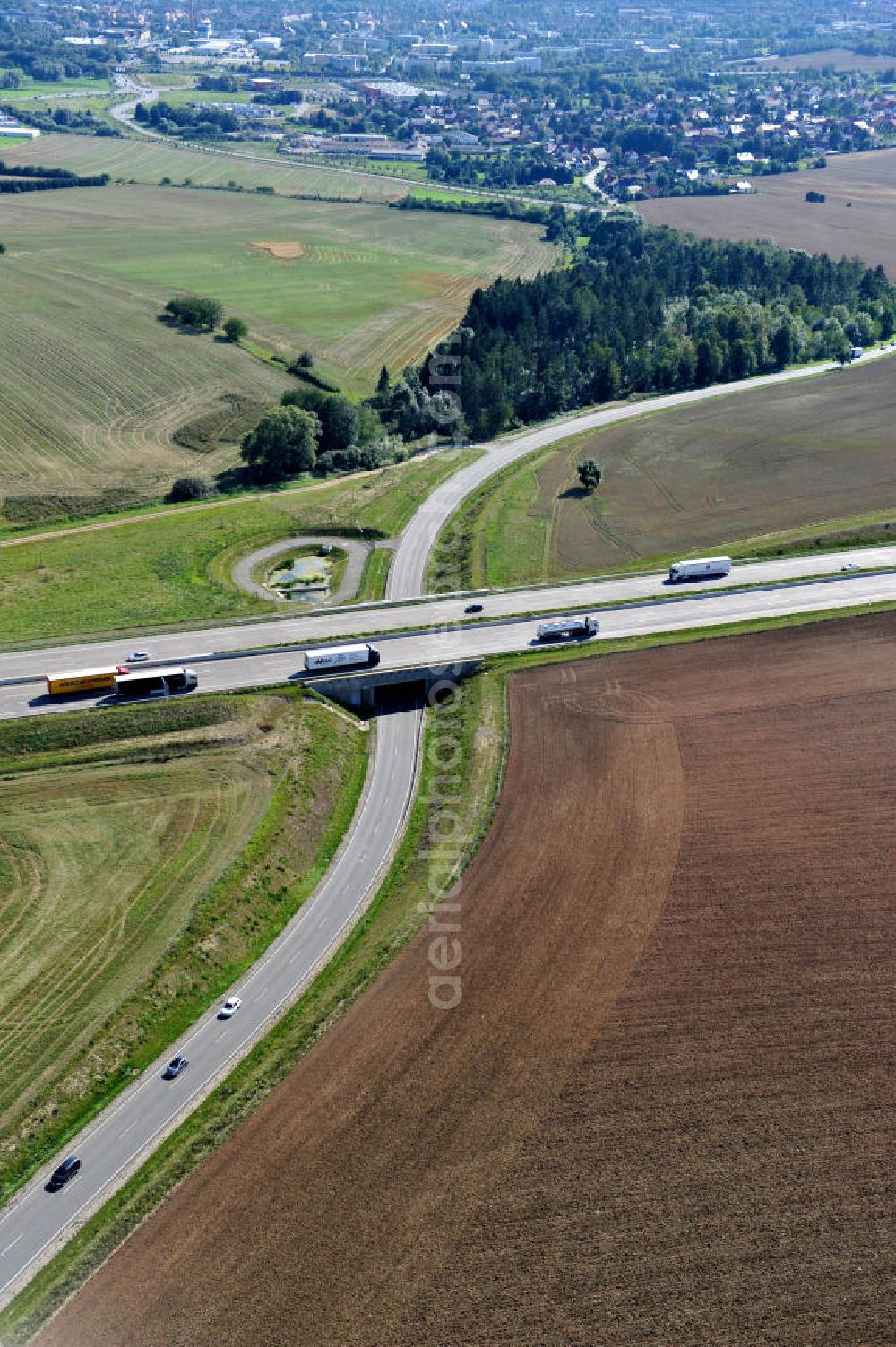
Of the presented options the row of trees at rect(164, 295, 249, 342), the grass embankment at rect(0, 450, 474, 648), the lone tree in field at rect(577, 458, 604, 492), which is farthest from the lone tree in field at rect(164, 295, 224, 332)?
the lone tree in field at rect(577, 458, 604, 492)

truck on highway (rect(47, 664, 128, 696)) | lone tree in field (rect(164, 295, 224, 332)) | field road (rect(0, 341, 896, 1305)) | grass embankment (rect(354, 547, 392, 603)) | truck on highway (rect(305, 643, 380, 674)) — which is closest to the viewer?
field road (rect(0, 341, 896, 1305))

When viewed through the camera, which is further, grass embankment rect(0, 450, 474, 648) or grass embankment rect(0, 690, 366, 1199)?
grass embankment rect(0, 450, 474, 648)

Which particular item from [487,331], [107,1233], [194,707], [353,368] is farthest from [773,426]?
[107,1233]

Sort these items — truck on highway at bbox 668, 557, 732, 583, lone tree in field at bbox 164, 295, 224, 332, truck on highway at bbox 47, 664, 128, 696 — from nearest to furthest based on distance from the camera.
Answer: truck on highway at bbox 47, 664, 128, 696 → truck on highway at bbox 668, 557, 732, 583 → lone tree in field at bbox 164, 295, 224, 332

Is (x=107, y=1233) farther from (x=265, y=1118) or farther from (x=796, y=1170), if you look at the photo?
(x=796, y=1170)

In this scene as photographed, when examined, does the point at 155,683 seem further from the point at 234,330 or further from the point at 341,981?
the point at 234,330

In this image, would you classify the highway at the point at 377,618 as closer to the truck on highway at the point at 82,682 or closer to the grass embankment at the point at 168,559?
the truck on highway at the point at 82,682

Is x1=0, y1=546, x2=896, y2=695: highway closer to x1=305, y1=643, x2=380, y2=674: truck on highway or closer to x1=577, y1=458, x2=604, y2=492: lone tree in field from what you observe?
x1=305, y1=643, x2=380, y2=674: truck on highway
